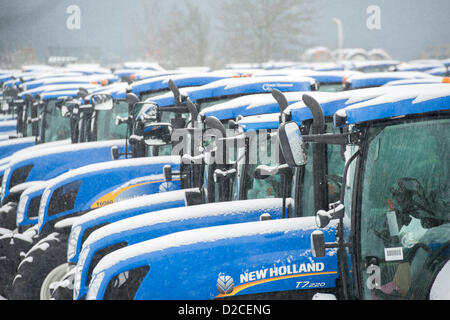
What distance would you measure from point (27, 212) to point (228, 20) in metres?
29.2

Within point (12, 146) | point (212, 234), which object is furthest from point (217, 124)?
point (12, 146)

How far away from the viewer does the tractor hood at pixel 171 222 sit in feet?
13.4

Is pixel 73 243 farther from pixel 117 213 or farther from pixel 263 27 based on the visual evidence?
pixel 263 27

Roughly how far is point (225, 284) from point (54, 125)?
9075mm

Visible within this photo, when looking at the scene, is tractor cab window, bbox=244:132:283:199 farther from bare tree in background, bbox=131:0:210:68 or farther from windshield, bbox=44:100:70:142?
bare tree in background, bbox=131:0:210:68

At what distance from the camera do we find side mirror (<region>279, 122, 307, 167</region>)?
2781 millimetres

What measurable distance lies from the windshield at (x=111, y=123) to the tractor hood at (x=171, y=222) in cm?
475

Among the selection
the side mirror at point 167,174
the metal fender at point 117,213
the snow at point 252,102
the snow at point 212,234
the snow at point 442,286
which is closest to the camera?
the snow at point 442,286

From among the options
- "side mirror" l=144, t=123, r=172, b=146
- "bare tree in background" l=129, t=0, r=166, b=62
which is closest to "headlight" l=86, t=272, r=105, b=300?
"side mirror" l=144, t=123, r=172, b=146

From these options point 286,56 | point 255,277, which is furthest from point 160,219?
point 286,56

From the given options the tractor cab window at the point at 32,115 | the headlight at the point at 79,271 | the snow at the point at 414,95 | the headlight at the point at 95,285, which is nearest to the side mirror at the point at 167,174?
the headlight at the point at 79,271

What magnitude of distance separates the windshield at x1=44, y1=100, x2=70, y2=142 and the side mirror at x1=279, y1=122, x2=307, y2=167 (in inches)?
362

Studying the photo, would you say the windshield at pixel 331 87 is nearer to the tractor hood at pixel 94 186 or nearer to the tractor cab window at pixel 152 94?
the tractor cab window at pixel 152 94

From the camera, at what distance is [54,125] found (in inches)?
450
